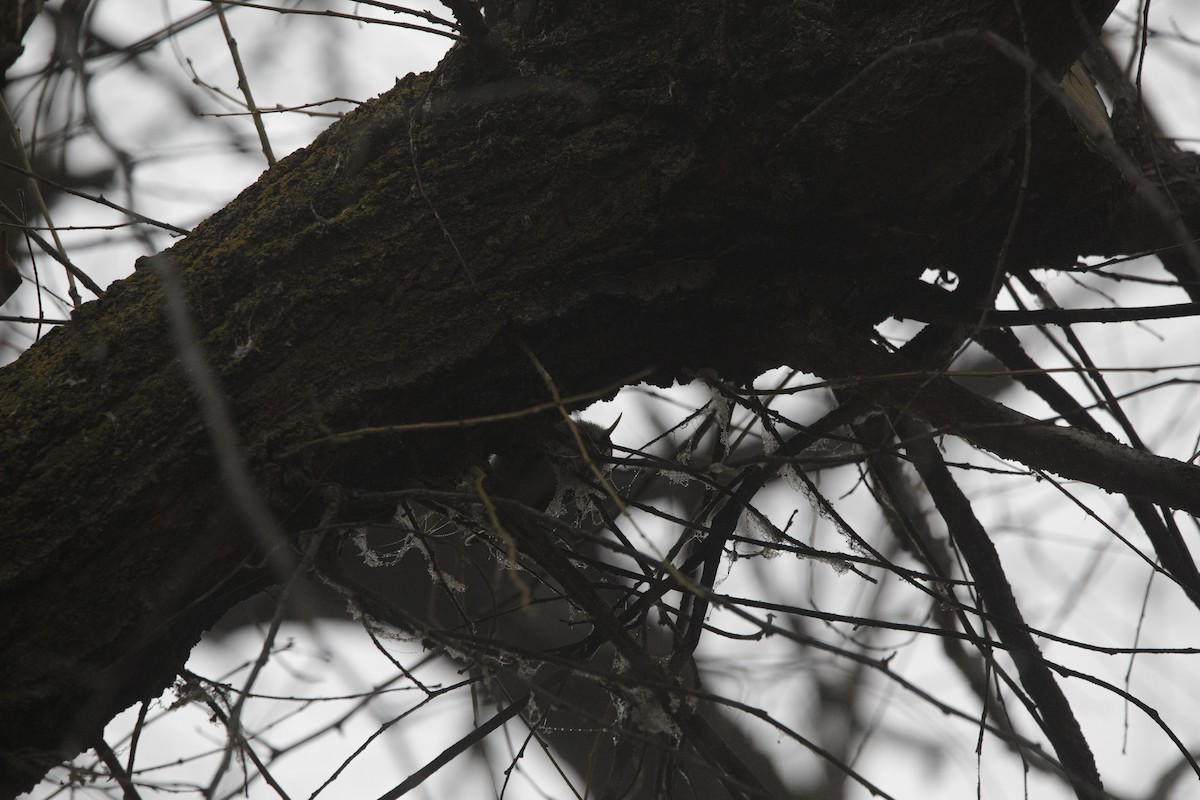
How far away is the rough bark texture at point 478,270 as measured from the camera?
0.77 metres

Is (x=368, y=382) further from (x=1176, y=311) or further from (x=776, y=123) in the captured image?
(x=1176, y=311)

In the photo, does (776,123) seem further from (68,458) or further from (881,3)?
(68,458)

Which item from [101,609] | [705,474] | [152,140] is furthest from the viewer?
[152,140]

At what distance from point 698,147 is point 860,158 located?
16 cm

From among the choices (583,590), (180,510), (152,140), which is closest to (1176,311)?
(583,590)

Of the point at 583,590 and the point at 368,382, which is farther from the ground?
the point at 368,382

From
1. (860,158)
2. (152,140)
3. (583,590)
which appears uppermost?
(152,140)

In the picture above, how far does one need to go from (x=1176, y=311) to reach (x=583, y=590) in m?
0.72

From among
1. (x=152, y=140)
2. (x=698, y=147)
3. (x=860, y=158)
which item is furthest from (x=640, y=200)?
(x=152, y=140)

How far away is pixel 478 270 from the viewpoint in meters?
0.83

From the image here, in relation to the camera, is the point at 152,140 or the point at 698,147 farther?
the point at 152,140

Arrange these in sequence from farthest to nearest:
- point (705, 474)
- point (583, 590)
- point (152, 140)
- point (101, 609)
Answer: point (152, 140)
point (705, 474)
point (583, 590)
point (101, 609)

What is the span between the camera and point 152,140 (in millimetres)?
2492

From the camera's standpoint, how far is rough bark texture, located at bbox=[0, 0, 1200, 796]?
77 centimetres
